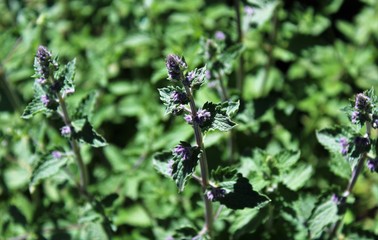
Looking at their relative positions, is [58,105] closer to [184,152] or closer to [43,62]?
[43,62]

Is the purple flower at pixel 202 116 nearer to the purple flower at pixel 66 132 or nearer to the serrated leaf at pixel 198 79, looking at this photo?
the serrated leaf at pixel 198 79

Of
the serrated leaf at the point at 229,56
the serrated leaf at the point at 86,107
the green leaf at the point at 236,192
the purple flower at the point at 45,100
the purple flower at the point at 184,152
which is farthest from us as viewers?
the serrated leaf at the point at 229,56

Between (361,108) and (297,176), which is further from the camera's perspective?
(297,176)

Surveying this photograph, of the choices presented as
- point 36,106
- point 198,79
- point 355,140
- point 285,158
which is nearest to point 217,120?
point 198,79

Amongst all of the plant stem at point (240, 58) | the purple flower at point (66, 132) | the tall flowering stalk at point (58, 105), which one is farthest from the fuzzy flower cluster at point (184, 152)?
the plant stem at point (240, 58)

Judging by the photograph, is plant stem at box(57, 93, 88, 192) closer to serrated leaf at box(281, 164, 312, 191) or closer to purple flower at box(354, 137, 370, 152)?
serrated leaf at box(281, 164, 312, 191)

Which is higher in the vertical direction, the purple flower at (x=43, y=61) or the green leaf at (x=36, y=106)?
the purple flower at (x=43, y=61)

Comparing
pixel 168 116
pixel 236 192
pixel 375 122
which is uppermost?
A: pixel 168 116

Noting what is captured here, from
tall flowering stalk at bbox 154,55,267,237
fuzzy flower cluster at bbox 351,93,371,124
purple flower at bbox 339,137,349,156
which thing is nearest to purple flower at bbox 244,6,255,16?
purple flower at bbox 339,137,349,156
